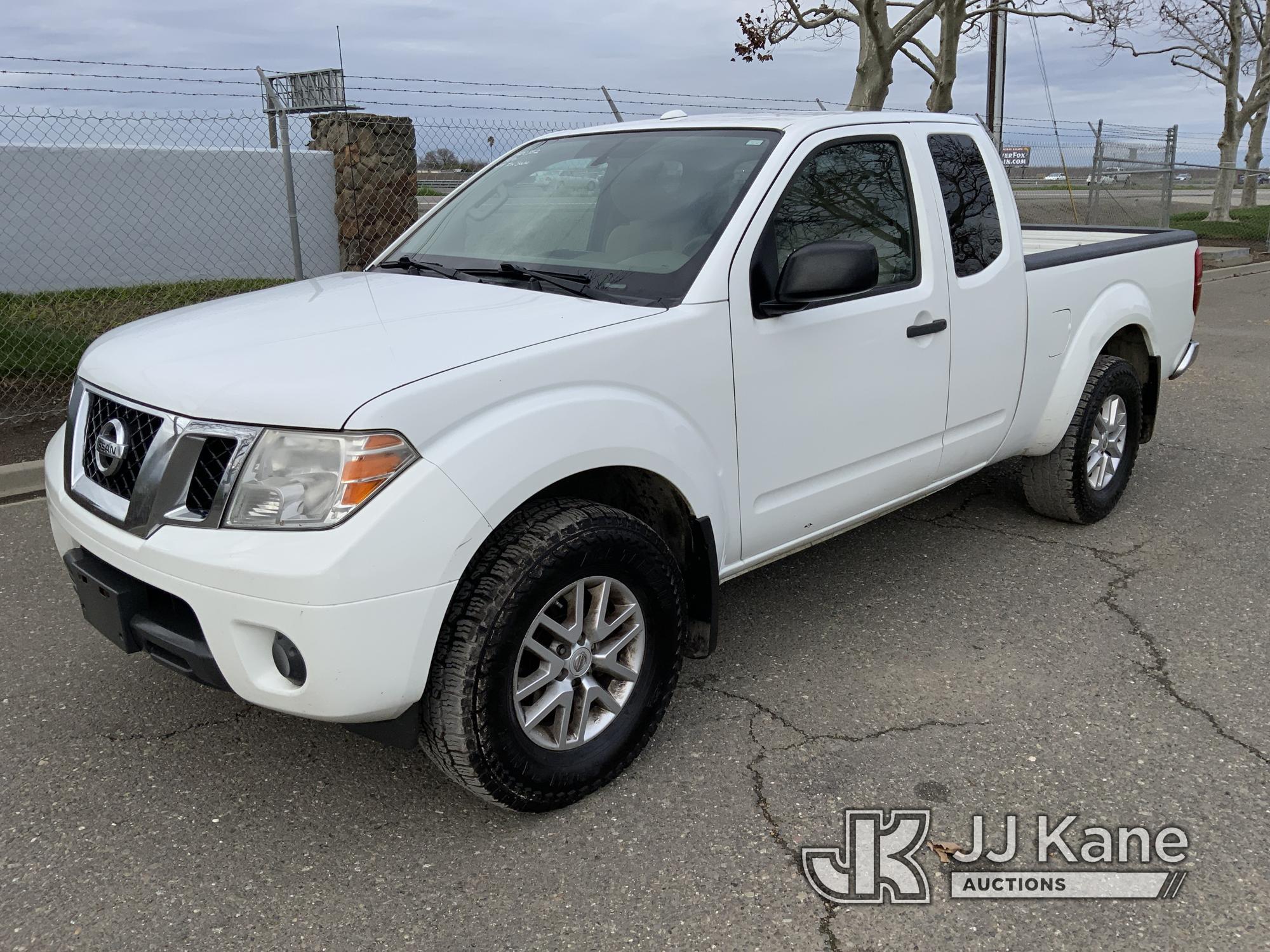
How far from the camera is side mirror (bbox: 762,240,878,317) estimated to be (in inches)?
121

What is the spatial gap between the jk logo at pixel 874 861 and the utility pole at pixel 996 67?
15.4 meters

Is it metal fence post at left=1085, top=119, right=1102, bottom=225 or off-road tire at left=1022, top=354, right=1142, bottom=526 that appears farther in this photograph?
metal fence post at left=1085, top=119, right=1102, bottom=225

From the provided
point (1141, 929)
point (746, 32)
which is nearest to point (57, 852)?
point (1141, 929)

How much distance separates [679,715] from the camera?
3.43m

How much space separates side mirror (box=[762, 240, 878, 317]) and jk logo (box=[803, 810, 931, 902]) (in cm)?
145

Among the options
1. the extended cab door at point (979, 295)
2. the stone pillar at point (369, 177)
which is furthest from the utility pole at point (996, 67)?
the extended cab door at point (979, 295)

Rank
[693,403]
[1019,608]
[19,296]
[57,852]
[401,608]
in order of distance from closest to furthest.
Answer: [401,608] < [57,852] < [693,403] < [1019,608] < [19,296]

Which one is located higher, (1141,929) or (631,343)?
(631,343)

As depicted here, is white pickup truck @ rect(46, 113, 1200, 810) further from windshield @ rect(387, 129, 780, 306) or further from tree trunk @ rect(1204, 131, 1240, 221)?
tree trunk @ rect(1204, 131, 1240, 221)

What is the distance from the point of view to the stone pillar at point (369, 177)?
36.2ft

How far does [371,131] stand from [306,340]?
908cm

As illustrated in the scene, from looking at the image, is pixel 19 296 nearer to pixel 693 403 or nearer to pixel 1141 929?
pixel 693 403

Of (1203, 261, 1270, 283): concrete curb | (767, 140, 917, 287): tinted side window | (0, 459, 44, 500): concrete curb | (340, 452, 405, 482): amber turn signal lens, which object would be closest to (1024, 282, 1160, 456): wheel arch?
(767, 140, 917, 287): tinted side window

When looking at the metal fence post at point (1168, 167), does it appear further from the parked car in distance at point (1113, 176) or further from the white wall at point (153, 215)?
the white wall at point (153, 215)
